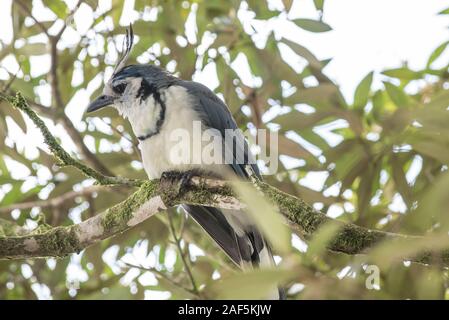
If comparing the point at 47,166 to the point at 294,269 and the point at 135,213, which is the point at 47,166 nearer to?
the point at 135,213

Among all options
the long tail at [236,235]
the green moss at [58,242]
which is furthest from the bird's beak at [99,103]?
the green moss at [58,242]

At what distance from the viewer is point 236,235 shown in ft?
13.0

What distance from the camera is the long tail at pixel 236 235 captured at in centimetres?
387

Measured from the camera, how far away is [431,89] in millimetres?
5086

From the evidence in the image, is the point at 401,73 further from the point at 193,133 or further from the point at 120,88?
the point at 120,88

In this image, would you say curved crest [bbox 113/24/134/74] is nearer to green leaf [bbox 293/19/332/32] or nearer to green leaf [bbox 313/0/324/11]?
green leaf [bbox 293/19/332/32]

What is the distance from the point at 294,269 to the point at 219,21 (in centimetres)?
336

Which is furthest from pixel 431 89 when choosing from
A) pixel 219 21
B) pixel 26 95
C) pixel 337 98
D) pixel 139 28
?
pixel 26 95

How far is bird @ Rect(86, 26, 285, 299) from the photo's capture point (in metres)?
3.72

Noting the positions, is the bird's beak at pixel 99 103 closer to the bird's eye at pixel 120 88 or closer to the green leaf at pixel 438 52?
the bird's eye at pixel 120 88

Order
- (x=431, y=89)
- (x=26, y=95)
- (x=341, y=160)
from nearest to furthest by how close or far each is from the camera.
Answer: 1. (x=341, y=160)
2. (x=26, y=95)
3. (x=431, y=89)

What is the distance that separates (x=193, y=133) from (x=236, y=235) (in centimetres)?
69

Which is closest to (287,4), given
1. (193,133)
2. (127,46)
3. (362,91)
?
(193,133)

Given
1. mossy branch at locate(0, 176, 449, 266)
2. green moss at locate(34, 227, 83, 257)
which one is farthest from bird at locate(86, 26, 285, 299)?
green moss at locate(34, 227, 83, 257)
